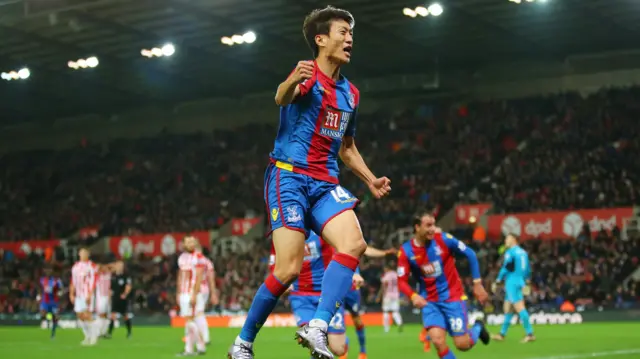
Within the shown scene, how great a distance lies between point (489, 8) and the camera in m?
31.9

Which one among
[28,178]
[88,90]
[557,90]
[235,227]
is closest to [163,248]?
[235,227]

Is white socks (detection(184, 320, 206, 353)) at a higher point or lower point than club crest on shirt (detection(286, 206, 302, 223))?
lower

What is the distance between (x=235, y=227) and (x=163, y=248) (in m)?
→ 3.33

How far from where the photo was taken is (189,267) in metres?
20.0

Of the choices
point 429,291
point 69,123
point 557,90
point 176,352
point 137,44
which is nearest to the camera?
point 429,291

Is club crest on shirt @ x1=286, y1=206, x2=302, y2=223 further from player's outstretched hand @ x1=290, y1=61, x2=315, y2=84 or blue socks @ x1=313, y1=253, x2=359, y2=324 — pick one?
player's outstretched hand @ x1=290, y1=61, x2=315, y2=84

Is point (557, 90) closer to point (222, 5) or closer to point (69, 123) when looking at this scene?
point (222, 5)

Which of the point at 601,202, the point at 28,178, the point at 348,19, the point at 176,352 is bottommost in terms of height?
the point at 176,352

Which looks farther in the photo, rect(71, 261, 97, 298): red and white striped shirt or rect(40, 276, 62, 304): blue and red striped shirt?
rect(40, 276, 62, 304): blue and red striped shirt

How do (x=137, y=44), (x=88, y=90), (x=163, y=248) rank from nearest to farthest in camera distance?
(x=137, y=44) → (x=163, y=248) → (x=88, y=90)

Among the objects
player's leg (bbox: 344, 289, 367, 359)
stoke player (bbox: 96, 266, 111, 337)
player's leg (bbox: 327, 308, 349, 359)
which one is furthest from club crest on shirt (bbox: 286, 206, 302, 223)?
stoke player (bbox: 96, 266, 111, 337)

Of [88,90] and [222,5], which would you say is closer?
[222,5]

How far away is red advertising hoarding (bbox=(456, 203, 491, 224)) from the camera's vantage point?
3525 centimetres

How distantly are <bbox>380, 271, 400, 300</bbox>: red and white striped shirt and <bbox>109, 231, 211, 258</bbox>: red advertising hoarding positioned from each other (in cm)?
1198
